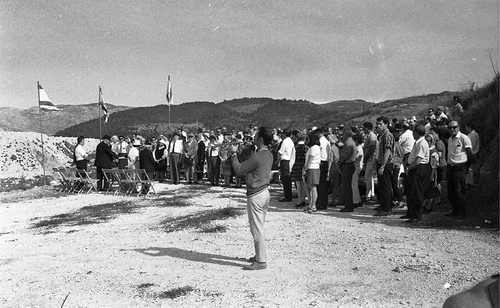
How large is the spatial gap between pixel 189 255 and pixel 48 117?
→ 104525 millimetres

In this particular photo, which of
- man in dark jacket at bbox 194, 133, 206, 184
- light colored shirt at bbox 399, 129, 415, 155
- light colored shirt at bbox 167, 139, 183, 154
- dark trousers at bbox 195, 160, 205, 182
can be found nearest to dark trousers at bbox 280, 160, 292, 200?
light colored shirt at bbox 399, 129, 415, 155

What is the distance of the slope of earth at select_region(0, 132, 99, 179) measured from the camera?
27634 mm

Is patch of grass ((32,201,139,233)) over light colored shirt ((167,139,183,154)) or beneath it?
beneath

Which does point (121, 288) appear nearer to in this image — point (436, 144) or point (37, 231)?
point (37, 231)

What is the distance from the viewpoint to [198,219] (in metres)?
9.76

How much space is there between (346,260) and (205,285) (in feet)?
7.64

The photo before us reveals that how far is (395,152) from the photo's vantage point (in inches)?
380

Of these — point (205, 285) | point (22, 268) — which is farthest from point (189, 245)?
point (22, 268)

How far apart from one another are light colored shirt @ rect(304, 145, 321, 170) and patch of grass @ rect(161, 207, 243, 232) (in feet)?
6.92

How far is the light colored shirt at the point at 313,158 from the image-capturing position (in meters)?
10.1

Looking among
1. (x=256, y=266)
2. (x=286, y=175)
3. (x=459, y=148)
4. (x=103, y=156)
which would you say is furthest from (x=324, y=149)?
(x=103, y=156)

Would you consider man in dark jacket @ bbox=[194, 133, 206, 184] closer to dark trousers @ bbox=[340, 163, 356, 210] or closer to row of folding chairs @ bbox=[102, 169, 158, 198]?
row of folding chairs @ bbox=[102, 169, 158, 198]

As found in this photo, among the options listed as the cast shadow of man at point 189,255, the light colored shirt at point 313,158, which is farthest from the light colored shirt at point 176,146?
the cast shadow of man at point 189,255

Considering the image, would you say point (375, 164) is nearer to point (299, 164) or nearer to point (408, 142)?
point (408, 142)
